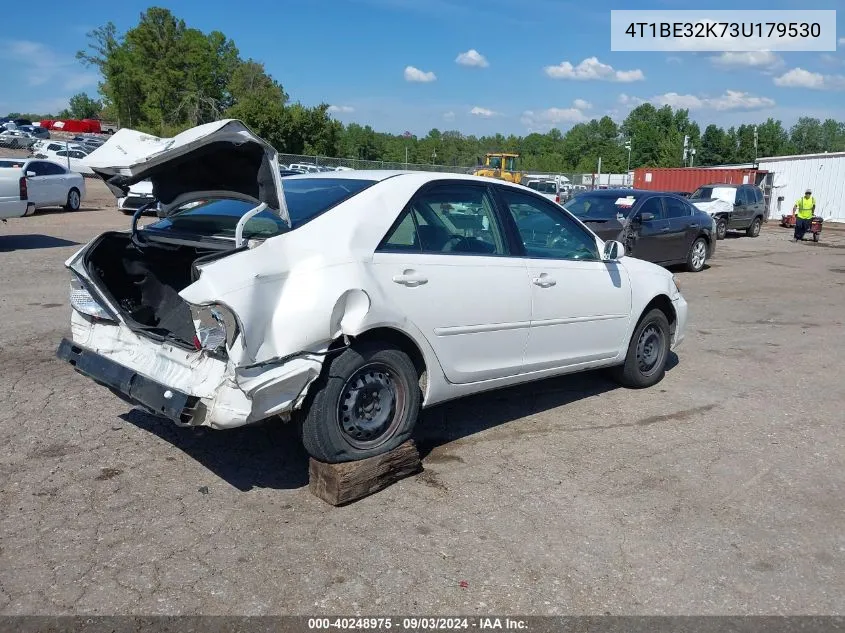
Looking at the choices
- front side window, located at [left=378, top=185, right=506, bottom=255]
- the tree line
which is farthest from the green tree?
front side window, located at [left=378, top=185, right=506, bottom=255]

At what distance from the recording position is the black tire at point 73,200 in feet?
73.3

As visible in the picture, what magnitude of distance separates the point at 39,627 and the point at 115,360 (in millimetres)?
1707

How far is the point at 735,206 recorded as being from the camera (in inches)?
993

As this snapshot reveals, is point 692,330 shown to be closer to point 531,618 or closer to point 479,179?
point 479,179

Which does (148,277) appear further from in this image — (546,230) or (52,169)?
(52,169)

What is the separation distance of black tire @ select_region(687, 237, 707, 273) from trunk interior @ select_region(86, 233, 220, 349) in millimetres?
12604

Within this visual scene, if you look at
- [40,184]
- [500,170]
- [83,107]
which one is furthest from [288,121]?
[83,107]

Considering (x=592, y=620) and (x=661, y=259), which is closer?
(x=592, y=620)

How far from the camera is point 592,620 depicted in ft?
10.2

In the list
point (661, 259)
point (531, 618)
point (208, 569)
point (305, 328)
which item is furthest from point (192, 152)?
point (661, 259)

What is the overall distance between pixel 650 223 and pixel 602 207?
0.97 m

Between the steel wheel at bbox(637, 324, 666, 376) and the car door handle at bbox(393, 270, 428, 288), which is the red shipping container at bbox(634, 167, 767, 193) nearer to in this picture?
the steel wheel at bbox(637, 324, 666, 376)

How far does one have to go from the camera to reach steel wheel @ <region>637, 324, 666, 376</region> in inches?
247

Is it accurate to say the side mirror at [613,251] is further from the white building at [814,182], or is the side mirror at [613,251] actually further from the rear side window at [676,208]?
the white building at [814,182]
